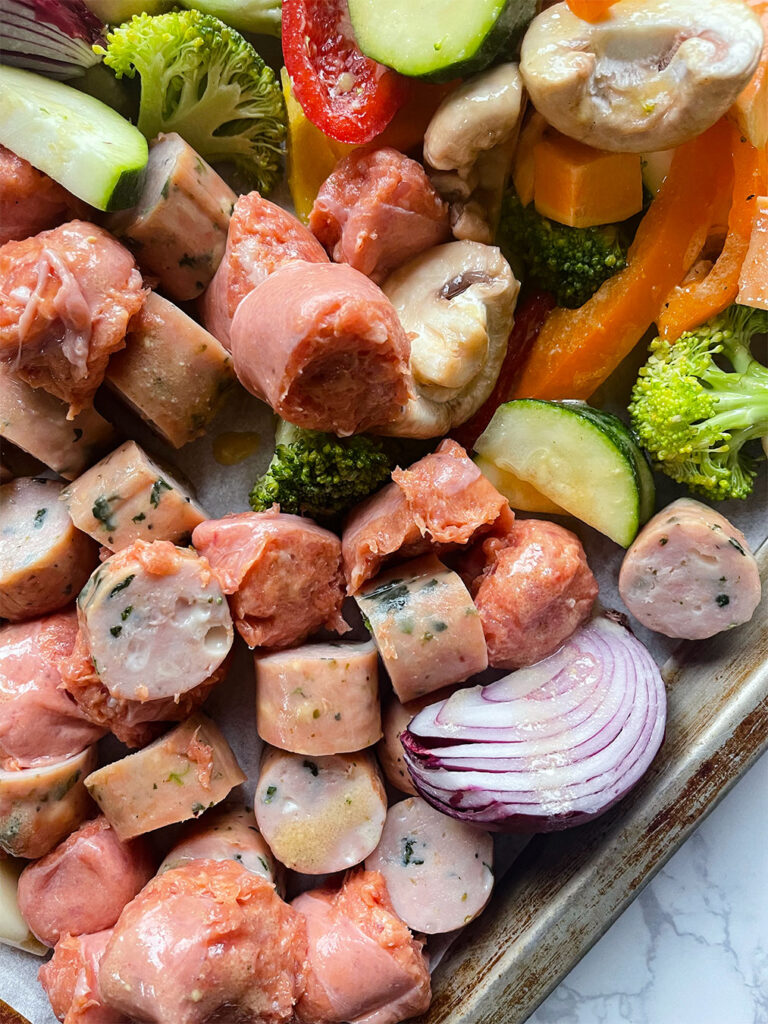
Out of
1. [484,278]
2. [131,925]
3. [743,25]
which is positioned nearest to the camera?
[743,25]

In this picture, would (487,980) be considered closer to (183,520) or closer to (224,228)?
(183,520)

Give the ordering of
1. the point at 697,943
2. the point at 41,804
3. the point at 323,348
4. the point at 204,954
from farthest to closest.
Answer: the point at 697,943, the point at 41,804, the point at 204,954, the point at 323,348

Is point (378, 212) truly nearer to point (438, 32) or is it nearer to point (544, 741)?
point (438, 32)

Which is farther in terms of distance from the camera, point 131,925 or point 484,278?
point 484,278

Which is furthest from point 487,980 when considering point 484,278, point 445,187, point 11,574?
point 445,187

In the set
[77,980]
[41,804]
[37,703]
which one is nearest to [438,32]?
[37,703]

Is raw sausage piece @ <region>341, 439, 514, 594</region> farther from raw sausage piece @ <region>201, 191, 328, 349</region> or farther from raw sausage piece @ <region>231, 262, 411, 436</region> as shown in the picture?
raw sausage piece @ <region>201, 191, 328, 349</region>

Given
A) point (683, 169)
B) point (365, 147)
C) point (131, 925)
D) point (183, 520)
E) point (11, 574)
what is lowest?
point (131, 925)
